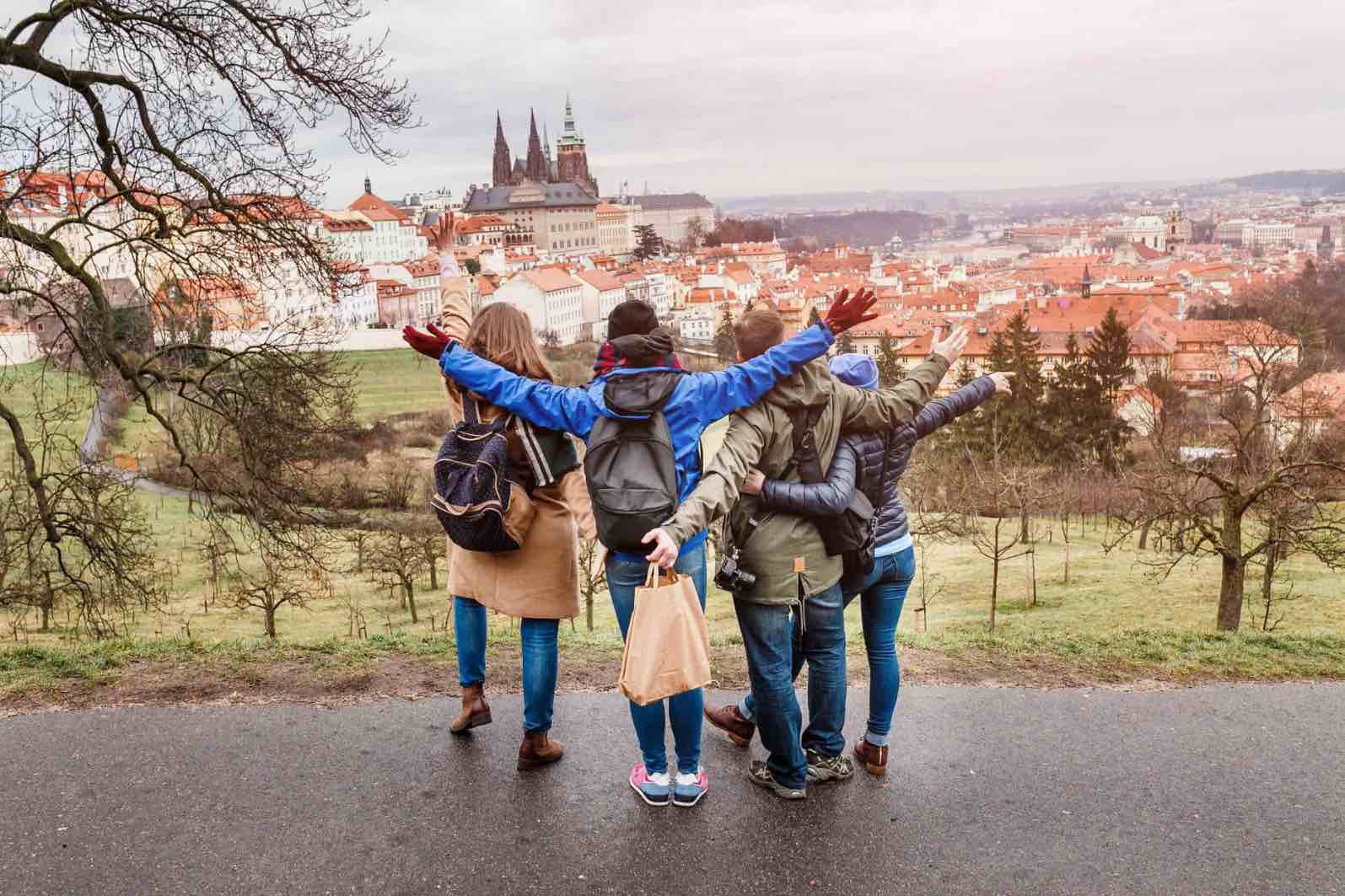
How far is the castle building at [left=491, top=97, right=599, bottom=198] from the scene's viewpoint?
165 m

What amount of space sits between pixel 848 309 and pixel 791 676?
1.52 meters

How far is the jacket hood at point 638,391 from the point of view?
13.2 ft

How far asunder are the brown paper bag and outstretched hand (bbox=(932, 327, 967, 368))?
1699mm

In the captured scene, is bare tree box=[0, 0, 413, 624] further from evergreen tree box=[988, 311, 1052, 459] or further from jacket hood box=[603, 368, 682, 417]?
evergreen tree box=[988, 311, 1052, 459]

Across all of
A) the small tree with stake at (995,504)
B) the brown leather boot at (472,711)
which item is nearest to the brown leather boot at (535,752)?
the brown leather boot at (472,711)

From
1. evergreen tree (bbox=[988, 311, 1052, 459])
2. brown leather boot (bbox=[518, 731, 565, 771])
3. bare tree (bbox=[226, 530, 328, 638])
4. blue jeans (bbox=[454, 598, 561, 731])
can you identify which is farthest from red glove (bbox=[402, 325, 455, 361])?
evergreen tree (bbox=[988, 311, 1052, 459])

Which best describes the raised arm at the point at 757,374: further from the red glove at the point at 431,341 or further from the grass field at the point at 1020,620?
the grass field at the point at 1020,620

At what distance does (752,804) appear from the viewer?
4.33m

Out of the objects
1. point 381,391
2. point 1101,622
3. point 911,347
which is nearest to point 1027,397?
point 1101,622

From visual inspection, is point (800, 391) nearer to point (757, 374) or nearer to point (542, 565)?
point (757, 374)

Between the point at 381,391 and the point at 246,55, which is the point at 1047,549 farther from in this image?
the point at 381,391

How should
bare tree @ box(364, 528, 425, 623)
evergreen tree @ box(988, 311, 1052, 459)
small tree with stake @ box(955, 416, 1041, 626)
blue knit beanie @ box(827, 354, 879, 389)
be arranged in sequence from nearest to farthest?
blue knit beanie @ box(827, 354, 879, 389)
bare tree @ box(364, 528, 425, 623)
small tree with stake @ box(955, 416, 1041, 626)
evergreen tree @ box(988, 311, 1052, 459)

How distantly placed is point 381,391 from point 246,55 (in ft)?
177

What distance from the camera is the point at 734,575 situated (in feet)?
13.8
